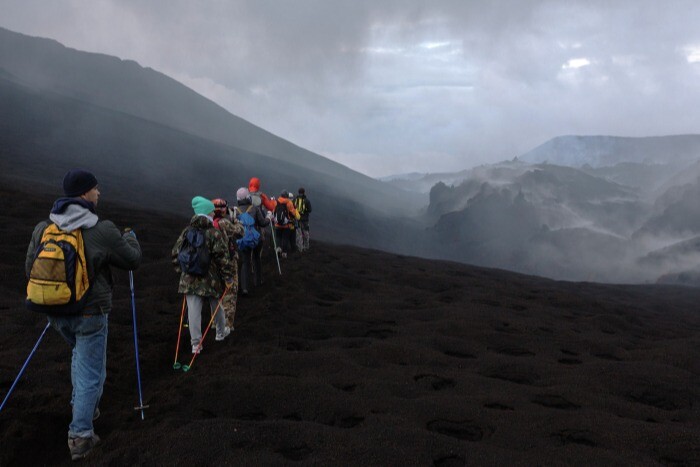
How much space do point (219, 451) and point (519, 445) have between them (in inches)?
114

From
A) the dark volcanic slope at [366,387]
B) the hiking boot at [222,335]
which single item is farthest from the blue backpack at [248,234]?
the hiking boot at [222,335]

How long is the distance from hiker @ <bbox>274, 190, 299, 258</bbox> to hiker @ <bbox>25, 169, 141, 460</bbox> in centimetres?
1104

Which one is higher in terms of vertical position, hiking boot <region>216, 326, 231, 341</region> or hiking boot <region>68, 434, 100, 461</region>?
hiking boot <region>216, 326, 231, 341</region>

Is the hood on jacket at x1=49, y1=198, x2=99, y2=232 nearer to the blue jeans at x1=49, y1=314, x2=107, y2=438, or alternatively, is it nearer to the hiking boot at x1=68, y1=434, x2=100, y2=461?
the blue jeans at x1=49, y1=314, x2=107, y2=438

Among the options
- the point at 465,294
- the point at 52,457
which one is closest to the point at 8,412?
the point at 52,457

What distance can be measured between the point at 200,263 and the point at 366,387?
3082 millimetres

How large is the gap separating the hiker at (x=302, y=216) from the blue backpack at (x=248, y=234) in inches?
274

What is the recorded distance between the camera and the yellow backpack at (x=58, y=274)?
173 inches

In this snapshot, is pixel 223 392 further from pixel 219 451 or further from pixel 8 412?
pixel 8 412

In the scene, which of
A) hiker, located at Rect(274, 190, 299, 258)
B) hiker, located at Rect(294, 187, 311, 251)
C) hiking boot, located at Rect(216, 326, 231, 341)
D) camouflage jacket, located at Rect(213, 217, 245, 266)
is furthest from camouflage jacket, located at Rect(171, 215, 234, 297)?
hiker, located at Rect(294, 187, 311, 251)

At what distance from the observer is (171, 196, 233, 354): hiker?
7758 mm

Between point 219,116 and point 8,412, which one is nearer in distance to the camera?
point 8,412

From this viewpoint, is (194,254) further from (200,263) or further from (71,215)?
(71,215)

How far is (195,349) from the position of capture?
7.96 meters
